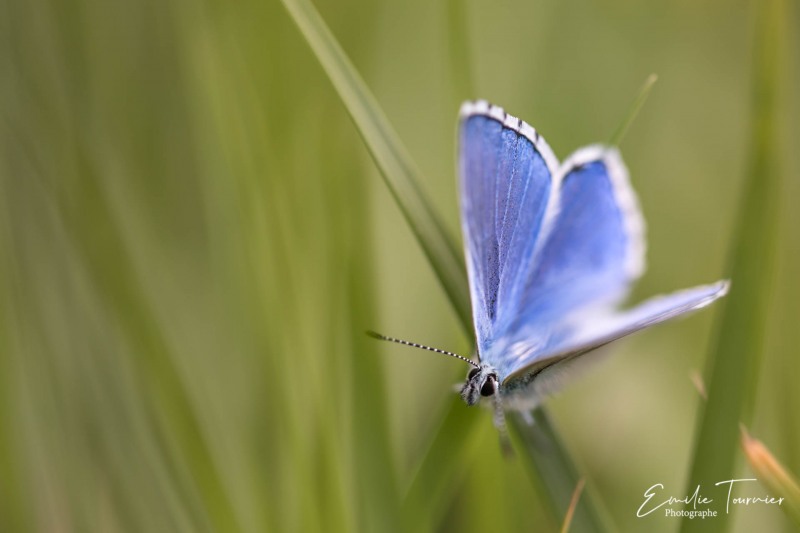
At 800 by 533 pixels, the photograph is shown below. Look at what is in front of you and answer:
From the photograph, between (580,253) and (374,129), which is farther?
(580,253)

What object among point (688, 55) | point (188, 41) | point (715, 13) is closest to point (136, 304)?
point (188, 41)

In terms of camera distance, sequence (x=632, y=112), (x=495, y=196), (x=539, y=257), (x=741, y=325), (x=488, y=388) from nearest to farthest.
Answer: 1. (x=741, y=325)
2. (x=632, y=112)
3. (x=488, y=388)
4. (x=495, y=196)
5. (x=539, y=257)

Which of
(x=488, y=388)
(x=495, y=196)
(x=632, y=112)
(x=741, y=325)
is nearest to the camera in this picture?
(x=741, y=325)

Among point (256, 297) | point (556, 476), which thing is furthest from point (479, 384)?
point (256, 297)

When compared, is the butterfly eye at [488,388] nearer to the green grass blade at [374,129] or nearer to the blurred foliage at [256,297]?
the blurred foliage at [256,297]

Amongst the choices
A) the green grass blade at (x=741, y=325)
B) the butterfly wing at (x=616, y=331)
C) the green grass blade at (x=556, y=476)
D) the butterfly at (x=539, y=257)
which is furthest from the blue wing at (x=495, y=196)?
the green grass blade at (x=741, y=325)

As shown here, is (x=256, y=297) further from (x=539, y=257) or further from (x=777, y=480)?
(x=777, y=480)
